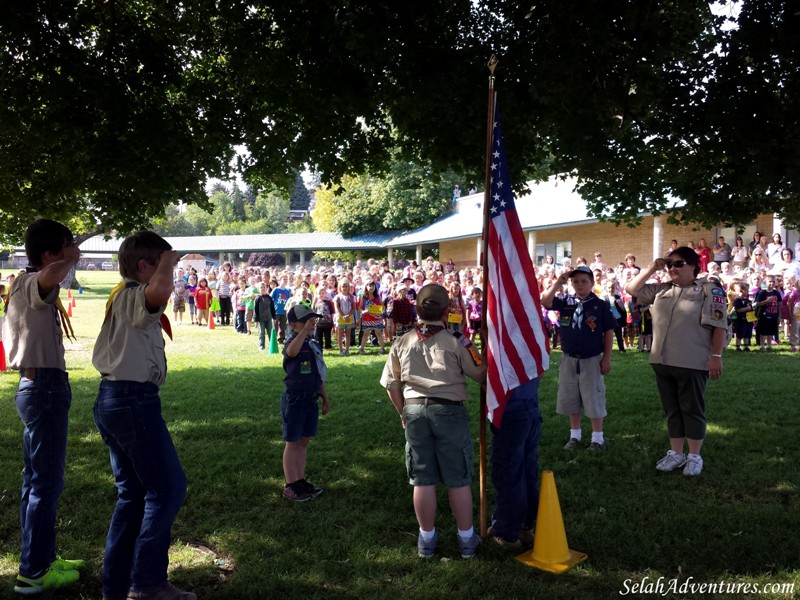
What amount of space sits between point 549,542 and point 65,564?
3289 mm

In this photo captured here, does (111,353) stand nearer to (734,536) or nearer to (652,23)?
(734,536)

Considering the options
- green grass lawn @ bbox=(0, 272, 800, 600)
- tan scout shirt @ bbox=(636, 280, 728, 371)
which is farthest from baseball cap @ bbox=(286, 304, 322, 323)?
tan scout shirt @ bbox=(636, 280, 728, 371)

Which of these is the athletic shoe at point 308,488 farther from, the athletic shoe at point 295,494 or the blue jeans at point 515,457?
the blue jeans at point 515,457

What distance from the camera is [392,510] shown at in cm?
565

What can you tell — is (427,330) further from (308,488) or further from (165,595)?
(165,595)

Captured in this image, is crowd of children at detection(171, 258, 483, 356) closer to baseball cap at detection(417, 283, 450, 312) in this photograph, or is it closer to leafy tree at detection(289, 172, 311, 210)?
baseball cap at detection(417, 283, 450, 312)

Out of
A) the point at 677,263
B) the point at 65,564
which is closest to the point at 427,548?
the point at 65,564

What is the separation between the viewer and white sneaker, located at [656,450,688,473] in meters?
6.56

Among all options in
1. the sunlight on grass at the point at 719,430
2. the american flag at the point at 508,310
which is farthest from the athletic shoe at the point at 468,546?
the sunlight on grass at the point at 719,430

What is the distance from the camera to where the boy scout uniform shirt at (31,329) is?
3.99 m

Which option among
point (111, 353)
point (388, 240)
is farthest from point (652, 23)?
point (388, 240)

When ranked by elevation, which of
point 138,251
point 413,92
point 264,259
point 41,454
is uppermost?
point 264,259

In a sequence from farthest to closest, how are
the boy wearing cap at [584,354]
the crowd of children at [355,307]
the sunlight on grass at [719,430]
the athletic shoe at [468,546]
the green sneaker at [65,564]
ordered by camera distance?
1. the crowd of children at [355,307]
2. the sunlight on grass at [719,430]
3. the boy wearing cap at [584,354]
4. the athletic shoe at [468,546]
5. the green sneaker at [65,564]

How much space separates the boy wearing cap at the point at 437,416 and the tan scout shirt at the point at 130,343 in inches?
69.2
